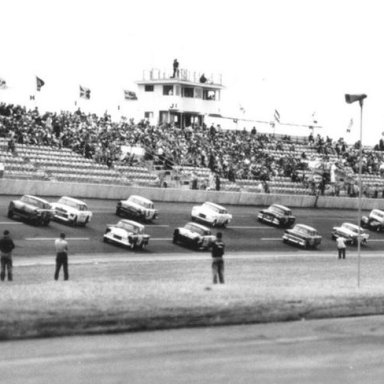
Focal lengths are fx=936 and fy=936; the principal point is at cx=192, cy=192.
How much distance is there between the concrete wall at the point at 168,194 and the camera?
4766 cm

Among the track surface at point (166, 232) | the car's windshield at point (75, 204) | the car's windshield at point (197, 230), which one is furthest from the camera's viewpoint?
the car's windshield at point (75, 204)

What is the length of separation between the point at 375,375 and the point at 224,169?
4970 cm

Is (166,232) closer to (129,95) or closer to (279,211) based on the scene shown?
(279,211)

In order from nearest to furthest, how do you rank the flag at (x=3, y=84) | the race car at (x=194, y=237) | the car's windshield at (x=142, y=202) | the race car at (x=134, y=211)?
the race car at (x=194, y=237) < the race car at (x=134, y=211) < the car's windshield at (x=142, y=202) < the flag at (x=3, y=84)

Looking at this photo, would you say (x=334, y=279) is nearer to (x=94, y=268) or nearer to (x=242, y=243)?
(x=94, y=268)

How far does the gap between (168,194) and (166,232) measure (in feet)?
31.4

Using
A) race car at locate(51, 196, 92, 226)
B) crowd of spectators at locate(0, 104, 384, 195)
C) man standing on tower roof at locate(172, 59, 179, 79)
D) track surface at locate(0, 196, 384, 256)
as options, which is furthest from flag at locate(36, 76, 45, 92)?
man standing on tower roof at locate(172, 59, 179, 79)

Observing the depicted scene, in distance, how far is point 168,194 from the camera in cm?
5509

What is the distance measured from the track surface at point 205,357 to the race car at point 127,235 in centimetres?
2294

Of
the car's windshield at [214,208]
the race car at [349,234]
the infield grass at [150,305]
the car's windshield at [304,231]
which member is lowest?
the race car at [349,234]

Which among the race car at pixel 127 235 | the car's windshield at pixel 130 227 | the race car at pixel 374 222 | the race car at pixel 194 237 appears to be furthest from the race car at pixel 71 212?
the race car at pixel 374 222

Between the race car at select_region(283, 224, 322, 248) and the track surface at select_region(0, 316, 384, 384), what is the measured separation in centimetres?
3022

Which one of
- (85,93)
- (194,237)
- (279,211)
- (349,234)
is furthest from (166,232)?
(85,93)

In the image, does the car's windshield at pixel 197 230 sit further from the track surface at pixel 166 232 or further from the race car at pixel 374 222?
the race car at pixel 374 222
